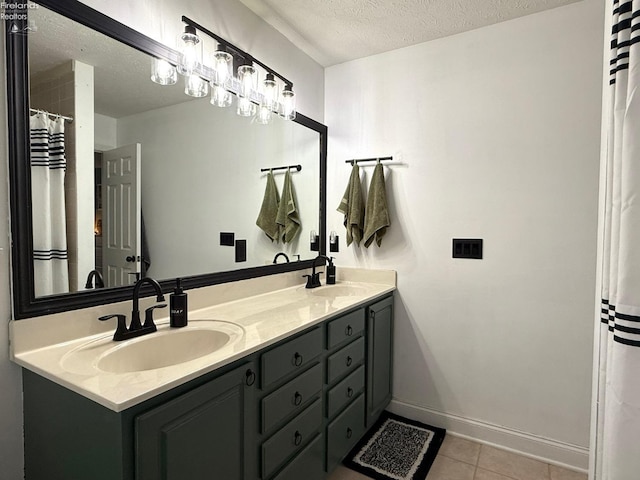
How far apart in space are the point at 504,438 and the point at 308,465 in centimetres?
124

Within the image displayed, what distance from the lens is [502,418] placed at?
2.00 metres

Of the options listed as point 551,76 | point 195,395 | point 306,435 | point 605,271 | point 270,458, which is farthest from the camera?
point 551,76

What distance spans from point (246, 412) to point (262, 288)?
2.94ft

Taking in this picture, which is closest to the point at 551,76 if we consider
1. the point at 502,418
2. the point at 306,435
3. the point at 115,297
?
the point at 502,418

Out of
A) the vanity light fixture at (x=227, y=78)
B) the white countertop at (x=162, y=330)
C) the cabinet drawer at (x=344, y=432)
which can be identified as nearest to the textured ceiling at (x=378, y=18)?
the vanity light fixture at (x=227, y=78)

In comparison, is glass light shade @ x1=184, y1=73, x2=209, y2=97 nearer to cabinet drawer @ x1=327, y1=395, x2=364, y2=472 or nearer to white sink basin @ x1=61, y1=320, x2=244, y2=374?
white sink basin @ x1=61, y1=320, x2=244, y2=374

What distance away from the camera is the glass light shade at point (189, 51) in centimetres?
144

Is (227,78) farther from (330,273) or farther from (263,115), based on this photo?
(330,273)

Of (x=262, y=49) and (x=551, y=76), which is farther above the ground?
(x=262, y=49)

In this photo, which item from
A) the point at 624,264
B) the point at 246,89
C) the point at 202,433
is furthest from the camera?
the point at 246,89

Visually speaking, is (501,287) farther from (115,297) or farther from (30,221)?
(30,221)

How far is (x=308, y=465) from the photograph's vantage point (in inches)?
57.4

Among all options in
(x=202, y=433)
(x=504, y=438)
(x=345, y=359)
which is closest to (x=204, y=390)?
(x=202, y=433)

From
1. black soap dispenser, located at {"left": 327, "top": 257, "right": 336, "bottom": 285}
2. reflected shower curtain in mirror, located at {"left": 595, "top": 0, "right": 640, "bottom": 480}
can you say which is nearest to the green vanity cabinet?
black soap dispenser, located at {"left": 327, "top": 257, "right": 336, "bottom": 285}
